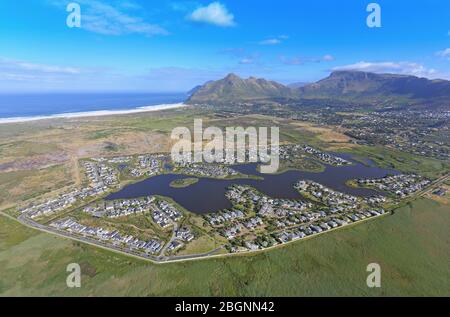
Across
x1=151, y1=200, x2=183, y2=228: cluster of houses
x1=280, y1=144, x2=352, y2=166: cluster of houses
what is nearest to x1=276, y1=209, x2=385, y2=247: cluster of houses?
x1=151, y1=200, x2=183, y2=228: cluster of houses

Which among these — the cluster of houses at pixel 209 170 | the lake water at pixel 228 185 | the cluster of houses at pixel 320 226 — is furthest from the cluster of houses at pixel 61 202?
the cluster of houses at pixel 320 226

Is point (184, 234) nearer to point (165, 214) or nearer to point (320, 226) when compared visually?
point (165, 214)

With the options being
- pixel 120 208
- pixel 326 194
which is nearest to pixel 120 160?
pixel 120 208

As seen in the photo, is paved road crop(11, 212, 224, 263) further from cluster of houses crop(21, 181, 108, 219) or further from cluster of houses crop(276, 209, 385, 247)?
cluster of houses crop(276, 209, 385, 247)
